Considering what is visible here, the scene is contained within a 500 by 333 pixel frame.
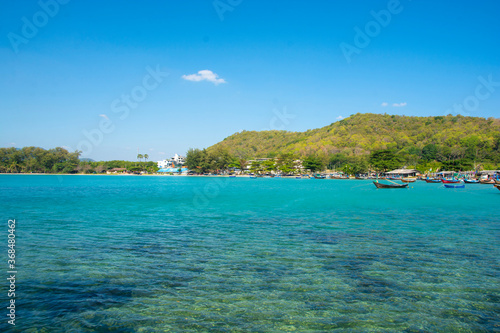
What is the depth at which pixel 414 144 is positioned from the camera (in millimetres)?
149125

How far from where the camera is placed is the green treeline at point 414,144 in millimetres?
111137

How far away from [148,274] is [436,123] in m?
205

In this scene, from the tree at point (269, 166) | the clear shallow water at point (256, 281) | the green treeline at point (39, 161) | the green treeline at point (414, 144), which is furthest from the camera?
the green treeline at point (39, 161)

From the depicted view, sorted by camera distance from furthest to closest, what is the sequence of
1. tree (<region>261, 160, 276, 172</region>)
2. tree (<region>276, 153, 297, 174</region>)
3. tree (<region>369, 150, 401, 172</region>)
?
tree (<region>261, 160, 276, 172</region>) < tree (<region>276, 153, 297, 174</region>) < tree (<region>369, 150, 401, 172</region>)

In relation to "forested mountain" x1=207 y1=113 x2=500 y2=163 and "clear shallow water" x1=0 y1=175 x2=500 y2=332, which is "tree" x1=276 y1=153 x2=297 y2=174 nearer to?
"forested mountain" x1=207 y1=113 x2=500 y2=163

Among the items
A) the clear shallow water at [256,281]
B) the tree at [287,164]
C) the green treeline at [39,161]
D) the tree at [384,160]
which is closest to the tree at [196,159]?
the tree at [287,164]

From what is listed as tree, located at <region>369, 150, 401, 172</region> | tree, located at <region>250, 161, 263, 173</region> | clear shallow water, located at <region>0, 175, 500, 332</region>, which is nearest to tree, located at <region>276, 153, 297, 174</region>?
tree, located at <region>250, 161, 263, 173</region>

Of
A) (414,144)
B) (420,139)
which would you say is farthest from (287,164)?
(420,139)

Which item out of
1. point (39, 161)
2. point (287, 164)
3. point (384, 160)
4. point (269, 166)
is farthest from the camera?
point (39, 161)

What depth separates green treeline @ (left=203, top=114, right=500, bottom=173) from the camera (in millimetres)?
111137

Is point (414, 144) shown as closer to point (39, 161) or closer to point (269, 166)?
point (269, 166)

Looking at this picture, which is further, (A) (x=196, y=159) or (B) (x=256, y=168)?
(A) (x=196, y=159)

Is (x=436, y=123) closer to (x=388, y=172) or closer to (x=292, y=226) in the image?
(x=388, y=172)

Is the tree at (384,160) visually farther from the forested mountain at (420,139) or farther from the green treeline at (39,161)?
the green treeline at (39,161)
